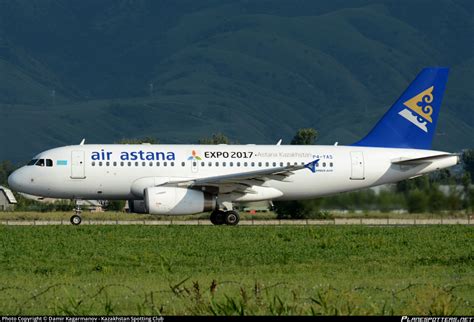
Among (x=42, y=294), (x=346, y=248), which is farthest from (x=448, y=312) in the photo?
(x=346, y=248)

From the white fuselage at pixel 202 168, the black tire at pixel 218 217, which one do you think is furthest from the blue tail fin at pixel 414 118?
the black tire at pixel 218 217

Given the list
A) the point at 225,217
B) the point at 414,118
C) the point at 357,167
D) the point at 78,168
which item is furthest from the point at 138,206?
the point at 414,118

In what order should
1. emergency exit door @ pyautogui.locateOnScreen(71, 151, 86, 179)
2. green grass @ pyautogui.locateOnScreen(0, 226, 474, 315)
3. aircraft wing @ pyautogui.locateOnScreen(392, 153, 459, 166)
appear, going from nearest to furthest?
green grass @ pyautogui.locateOnScreen(0, 226, 474, 315) → emergency exit door @ pyautogui.locateOnScreen(71, 151, 86, 179) → aircraft wing @ pyautogui.locateOnScreen(392, 153, 459, 166)

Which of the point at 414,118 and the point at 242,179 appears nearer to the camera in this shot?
the point at 242,179

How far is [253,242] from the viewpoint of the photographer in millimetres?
38375

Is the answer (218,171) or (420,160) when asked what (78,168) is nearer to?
(218,171)

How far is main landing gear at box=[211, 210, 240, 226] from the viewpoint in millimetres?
50469

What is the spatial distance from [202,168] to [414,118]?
1046cm

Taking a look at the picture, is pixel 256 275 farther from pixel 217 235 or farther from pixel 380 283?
pixel 217 235

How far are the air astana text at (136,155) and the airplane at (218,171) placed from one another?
4 cm

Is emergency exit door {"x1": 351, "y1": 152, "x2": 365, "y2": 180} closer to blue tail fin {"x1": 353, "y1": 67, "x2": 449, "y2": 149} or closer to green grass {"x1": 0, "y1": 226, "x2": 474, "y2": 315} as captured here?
blue tail fin {"x1": 353, "y1": 67, "x2": 449, "y2": 149}

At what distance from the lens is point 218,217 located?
5094 centimetres

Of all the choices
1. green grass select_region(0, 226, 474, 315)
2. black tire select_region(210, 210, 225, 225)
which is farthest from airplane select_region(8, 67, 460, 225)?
green grass select_region(0, 226, 474, 315)

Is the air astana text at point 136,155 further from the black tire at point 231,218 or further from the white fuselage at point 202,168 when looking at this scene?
the black tire at point 231,218
